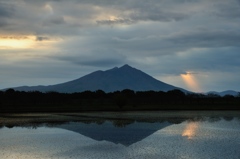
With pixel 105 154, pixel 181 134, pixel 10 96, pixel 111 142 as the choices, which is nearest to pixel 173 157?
pixel 105 154

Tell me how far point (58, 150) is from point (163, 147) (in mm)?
6617

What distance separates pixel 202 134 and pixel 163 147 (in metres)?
7.50

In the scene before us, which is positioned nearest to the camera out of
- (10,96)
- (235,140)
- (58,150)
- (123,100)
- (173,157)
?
(173,157)

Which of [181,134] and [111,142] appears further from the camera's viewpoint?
[181,134]

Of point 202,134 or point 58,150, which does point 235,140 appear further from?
point 58,150

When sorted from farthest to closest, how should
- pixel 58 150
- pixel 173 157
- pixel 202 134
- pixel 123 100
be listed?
pixel 123 100
pixel 202 134
pixel 58 150
pixel 173 157

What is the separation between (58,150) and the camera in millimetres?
20312

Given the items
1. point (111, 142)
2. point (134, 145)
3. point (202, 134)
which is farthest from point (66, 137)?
point (202, 134)

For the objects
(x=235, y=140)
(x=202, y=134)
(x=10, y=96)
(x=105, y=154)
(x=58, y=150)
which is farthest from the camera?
(x=10, y=96)

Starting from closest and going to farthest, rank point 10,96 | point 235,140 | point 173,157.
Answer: point 173,157 < point 235,140 < point 10,96

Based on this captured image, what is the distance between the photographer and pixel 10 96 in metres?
102

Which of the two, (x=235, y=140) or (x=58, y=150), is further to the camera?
(x=235, y=140)

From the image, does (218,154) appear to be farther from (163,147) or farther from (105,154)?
(105,154)

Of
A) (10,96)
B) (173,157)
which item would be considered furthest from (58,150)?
(10,96)
